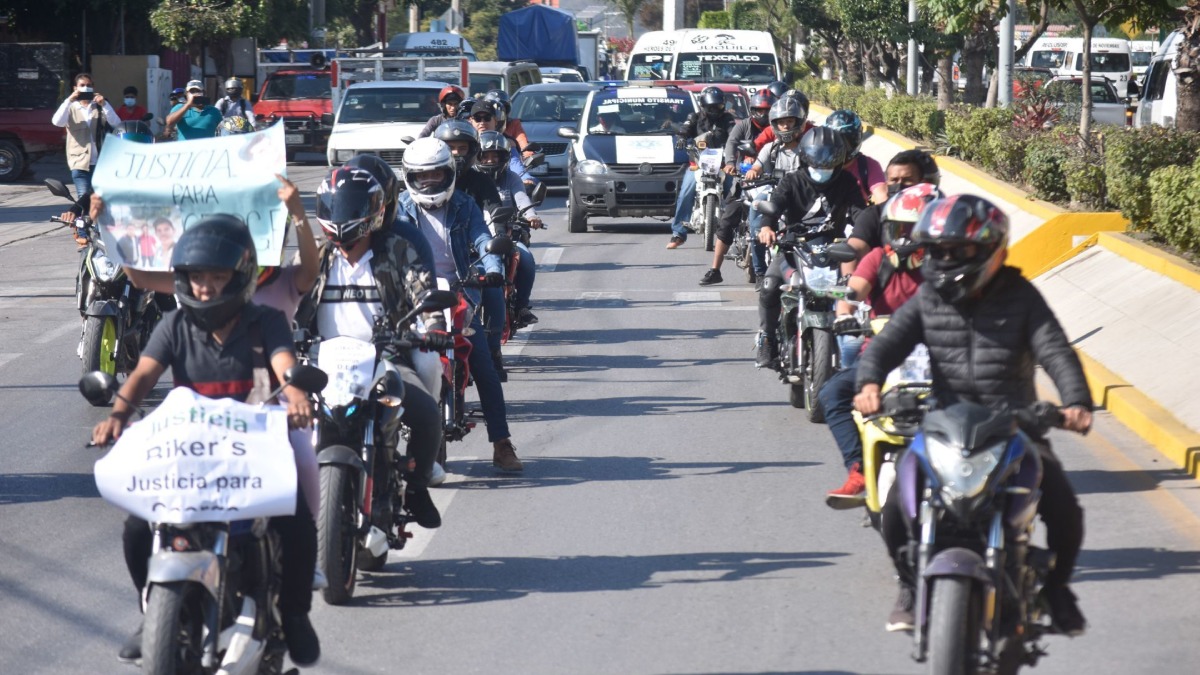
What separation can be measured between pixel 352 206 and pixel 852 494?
2.39 m

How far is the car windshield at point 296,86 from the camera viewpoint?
116ft

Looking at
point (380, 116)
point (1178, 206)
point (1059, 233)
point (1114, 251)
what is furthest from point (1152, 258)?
point (380, 116)

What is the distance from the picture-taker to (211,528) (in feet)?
16.0

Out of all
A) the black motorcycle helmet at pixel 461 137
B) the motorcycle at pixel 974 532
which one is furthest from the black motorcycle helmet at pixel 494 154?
the motorcycle at pixel 974 532

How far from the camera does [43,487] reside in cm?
871

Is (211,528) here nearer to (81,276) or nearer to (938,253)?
(938,253)

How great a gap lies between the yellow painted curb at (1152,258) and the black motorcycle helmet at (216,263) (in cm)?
825

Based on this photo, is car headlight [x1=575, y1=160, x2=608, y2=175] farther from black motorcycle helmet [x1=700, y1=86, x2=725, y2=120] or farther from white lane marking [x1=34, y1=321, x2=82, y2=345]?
white lane marking [x1=34, y1=321, x2=82, y2=345]

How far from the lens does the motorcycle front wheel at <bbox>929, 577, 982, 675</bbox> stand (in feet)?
15.6

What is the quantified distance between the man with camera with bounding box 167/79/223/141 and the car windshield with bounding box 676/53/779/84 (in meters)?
10.6

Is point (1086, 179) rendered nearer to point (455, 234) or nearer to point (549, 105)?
point (455, 234)

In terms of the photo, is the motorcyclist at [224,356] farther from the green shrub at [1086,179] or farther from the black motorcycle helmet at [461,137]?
the green shrub at [1086,179]

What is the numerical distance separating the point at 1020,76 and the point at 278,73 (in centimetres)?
1939

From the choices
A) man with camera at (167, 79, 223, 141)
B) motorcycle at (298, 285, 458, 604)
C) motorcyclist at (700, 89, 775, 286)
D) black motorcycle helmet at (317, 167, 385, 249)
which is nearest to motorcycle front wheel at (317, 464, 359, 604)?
motorcycle at (298, 285, 458, 604)
